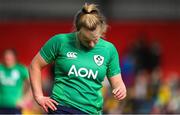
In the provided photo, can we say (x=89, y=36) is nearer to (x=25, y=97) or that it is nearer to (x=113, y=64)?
(x=113, y=64)

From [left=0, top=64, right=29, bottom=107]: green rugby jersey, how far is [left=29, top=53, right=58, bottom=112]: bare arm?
524 cm

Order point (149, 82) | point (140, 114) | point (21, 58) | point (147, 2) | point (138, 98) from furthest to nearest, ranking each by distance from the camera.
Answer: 1. point (147, 2)
2. point (21, 58)
3. point (149, 82)
4. point (138, 98)
5. point (140, 114)

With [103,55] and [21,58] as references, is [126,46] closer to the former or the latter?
[21,58]

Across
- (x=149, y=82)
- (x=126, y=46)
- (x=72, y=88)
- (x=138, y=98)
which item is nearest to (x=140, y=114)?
(x=138, y=98)

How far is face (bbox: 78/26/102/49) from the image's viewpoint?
712 cm

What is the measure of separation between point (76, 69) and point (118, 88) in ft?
1.38

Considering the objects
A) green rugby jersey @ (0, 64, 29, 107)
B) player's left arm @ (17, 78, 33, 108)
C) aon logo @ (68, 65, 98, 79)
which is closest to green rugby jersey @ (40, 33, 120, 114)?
aon logo @ (68, 65, 98, 79)

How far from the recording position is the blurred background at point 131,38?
53.3 feet

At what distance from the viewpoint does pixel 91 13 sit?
285 inches

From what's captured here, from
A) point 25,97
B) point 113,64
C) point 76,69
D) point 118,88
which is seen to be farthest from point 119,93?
point 25,97

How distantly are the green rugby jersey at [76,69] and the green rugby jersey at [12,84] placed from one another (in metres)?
5.34

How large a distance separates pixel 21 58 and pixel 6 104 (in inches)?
326

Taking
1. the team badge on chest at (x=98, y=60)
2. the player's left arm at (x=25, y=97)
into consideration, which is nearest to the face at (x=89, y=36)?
the team badge on chest at (x=98, y=60)

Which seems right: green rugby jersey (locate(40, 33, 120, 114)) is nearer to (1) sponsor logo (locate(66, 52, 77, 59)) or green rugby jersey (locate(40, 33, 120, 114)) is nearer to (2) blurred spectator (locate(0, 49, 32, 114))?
(1) sponsor logo (locate(66, 52, 77, 59))
